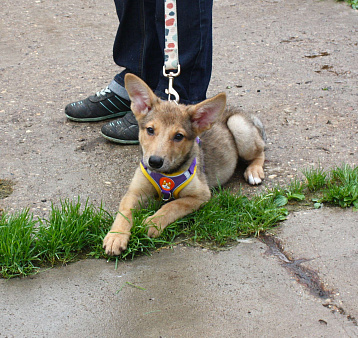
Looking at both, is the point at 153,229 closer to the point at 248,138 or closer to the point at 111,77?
the point at 248,138

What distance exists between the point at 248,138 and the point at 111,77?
2.28m

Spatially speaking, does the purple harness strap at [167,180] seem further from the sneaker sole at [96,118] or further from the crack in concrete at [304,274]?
the sneaker sole at [96,118]

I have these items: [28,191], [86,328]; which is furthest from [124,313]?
[28,191]

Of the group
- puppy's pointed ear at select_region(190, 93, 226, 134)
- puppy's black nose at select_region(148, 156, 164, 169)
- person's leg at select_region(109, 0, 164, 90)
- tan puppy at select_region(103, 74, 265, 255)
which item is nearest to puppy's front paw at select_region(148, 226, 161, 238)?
tan puppy at select_region(103, 74, 265, 255)

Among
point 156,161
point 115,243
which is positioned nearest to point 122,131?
point 156,161

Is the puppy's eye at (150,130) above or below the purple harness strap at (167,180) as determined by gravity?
above

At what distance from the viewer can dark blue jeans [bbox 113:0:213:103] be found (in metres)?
3.83

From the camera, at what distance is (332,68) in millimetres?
5961

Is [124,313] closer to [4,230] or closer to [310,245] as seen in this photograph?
[4,230]

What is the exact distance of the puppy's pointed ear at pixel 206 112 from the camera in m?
3.35

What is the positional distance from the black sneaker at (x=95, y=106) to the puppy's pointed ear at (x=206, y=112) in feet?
4.69

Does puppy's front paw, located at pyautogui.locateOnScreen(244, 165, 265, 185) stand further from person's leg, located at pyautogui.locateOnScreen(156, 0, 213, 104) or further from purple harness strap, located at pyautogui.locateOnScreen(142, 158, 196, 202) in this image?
person's leg, located at pyautogui.locateOnScreen(156, 0, 213, 104)

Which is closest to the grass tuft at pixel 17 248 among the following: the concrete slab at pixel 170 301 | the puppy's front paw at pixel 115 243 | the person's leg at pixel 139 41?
the concrete slab at pixel 170 301

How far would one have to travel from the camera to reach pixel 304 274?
2771mm
